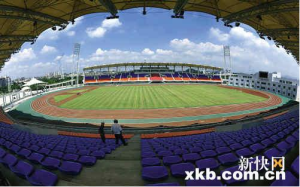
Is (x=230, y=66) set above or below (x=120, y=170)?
above

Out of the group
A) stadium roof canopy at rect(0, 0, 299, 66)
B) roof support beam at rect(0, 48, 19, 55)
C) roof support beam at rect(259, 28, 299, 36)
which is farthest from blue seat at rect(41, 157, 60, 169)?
roof support beam at rect(0, 48, 19, 55)

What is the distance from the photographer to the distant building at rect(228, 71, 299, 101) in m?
38.9

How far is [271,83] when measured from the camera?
48156mm

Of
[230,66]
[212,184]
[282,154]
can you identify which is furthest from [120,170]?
[230,66]

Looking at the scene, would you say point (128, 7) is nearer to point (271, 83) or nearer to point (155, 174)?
point (155, 174)

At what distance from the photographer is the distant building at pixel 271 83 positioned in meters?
38.9

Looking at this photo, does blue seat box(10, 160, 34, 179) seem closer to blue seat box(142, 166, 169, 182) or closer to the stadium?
the stadium

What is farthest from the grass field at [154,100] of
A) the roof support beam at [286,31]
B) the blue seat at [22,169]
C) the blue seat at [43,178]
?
the blue seat at [43,178]

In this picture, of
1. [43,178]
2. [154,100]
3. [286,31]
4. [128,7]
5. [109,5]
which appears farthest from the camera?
[154,100]

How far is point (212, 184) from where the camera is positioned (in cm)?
328

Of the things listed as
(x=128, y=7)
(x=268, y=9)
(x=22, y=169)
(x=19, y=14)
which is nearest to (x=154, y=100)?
(x=128, y=7)

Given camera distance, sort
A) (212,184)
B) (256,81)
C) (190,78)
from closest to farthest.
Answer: (212,184) < (256,81) < (190,78)

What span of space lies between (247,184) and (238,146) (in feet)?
8.20

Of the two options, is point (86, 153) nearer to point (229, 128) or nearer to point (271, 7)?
point (229, 128)
